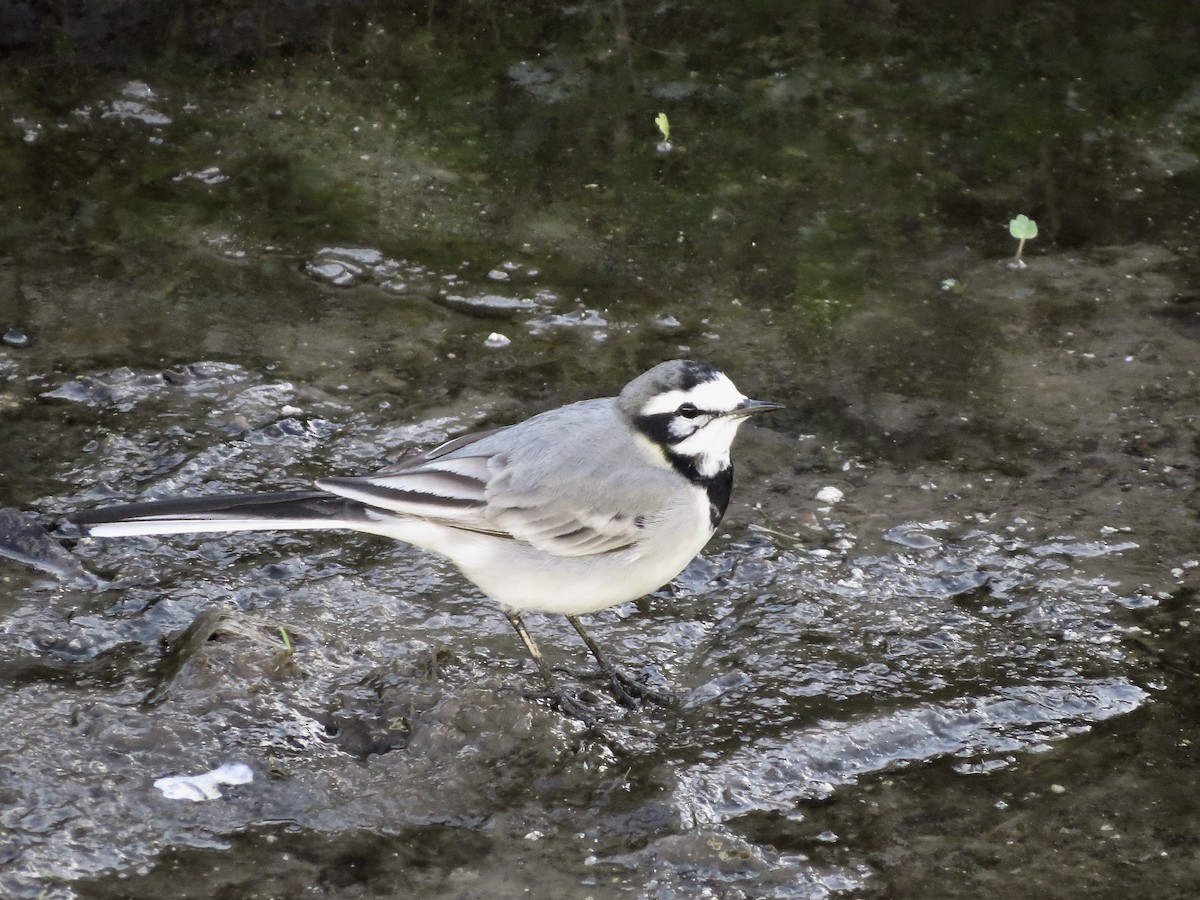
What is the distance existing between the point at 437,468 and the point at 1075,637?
8.24ft

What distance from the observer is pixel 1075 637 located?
5.42 m

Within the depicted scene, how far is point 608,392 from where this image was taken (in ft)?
22.0

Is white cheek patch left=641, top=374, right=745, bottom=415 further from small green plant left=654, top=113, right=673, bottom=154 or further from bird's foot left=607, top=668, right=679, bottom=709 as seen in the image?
small green plant left=654, top=113, right=673, bottom=154

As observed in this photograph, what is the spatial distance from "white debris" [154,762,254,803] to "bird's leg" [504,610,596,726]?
110 centimetres

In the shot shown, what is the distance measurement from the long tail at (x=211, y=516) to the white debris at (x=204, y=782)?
0.78m

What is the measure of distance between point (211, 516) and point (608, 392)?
2.46 metres

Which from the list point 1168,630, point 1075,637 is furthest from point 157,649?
point 1168,630

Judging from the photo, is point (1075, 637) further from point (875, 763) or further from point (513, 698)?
point (513, 698)

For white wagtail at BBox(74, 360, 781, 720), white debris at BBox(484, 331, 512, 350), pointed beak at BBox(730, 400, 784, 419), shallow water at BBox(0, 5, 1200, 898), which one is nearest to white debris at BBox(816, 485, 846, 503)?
shallow water at BBox(0, 5, 1200, 898)

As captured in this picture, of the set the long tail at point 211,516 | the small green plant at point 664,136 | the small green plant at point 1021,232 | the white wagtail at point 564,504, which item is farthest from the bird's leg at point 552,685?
the small green plant at point 664,136

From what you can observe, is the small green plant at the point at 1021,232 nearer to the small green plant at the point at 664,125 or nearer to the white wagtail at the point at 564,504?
the small green plant at the point at 664,125

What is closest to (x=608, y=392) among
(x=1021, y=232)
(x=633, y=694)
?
(x=633, y=694)

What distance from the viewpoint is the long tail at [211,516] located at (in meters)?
4.67

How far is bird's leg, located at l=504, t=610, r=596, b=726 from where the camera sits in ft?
16.5
